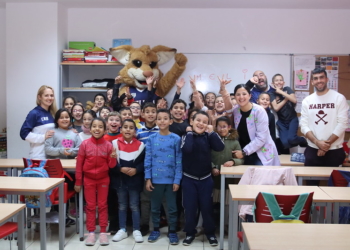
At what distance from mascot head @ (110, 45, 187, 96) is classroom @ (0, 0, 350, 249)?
0.99 feet

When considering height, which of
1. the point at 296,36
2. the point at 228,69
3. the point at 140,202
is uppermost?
the point at 296,36

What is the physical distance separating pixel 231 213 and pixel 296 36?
3669 millimetres

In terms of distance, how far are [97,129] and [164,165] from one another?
0.70m

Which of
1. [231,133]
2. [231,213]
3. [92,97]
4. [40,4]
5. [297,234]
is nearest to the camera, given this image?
[297,234]

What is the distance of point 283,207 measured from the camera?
2115 mm

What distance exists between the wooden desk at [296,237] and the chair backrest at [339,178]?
3.43 ft

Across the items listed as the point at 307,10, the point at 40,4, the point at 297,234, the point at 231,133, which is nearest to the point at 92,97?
the point at 40,4

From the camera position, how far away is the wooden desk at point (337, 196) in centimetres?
232

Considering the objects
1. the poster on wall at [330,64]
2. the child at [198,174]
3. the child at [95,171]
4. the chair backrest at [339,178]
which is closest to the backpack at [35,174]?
the child at [95,171]

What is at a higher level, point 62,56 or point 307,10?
point 307,10

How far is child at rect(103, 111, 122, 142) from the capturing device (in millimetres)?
3562

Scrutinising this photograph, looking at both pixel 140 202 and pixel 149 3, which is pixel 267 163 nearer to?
pixel 140 202

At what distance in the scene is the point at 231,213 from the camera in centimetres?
257

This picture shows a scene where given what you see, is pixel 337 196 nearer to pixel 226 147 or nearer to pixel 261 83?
pixel 226 147
